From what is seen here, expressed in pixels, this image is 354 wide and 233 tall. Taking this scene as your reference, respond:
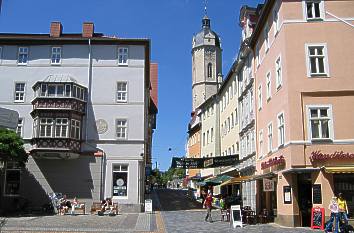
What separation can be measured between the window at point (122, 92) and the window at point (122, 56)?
1.95m

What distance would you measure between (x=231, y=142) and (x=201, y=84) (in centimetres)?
5587

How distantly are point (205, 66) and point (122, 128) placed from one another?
6746cm

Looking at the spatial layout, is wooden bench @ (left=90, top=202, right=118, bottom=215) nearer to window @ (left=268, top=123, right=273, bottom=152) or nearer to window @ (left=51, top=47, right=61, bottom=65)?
window @ (left=268, top=123, right=273, bottom=152)

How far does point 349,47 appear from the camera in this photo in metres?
24.3

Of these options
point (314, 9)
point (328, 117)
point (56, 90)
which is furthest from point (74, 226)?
point (314, 9)

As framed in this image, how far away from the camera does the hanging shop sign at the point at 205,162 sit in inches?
1633

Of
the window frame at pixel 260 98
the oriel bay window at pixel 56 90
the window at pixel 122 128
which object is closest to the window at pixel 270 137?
the window frame at pixel 260 98

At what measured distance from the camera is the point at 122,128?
3869 cm

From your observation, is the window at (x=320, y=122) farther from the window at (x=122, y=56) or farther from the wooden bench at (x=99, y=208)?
the window at (x=122, y=56)

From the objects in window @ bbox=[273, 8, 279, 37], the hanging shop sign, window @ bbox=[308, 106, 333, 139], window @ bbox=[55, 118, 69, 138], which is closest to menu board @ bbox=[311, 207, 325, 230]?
window @ bbox=[308, 106, 333, 139]

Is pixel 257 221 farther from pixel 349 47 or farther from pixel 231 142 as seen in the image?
pixel 231 142

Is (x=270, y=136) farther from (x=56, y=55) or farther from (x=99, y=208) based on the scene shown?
(x=56, y=55)

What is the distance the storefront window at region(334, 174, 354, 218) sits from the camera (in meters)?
22.5

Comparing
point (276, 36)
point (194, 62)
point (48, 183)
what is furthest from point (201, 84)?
point (276, 36)
